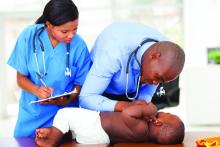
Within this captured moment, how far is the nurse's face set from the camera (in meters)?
1.62

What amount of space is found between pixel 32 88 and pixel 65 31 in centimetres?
31

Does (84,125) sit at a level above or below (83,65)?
below

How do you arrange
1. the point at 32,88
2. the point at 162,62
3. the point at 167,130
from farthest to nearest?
the point at 32,88 → the point at 167,130 → the point at 162,62

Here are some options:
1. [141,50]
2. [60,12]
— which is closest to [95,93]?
[141,50]

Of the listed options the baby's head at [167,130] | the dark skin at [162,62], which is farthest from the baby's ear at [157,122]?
the dark skin at [162,62]

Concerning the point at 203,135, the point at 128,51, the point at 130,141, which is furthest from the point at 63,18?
the point at 203,135

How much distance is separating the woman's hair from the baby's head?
0.57 m

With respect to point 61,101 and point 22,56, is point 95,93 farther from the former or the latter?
point 22,56

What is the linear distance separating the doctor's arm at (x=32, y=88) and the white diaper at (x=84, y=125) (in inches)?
4.5

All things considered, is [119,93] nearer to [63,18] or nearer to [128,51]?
[128,51]

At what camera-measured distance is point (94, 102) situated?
5.33 feet

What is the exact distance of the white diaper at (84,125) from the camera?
1.63 m

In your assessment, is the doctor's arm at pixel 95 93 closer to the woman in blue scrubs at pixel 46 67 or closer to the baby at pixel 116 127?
the baby at pixel 116 127

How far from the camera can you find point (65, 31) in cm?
163
